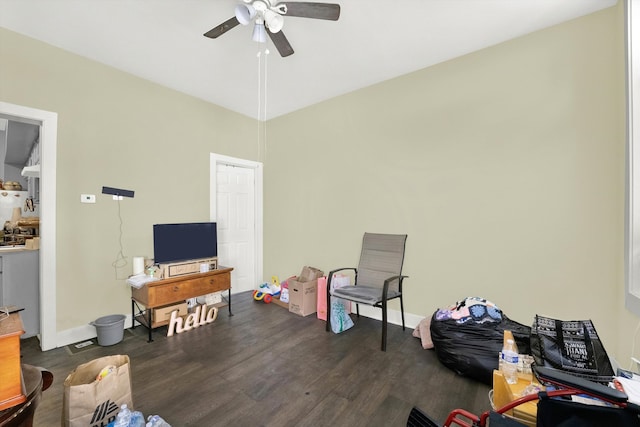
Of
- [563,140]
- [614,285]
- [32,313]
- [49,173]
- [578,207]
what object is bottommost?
[32,313]

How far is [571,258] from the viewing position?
2.21m

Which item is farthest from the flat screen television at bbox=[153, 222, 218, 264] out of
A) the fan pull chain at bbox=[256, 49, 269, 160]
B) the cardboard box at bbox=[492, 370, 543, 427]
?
the cardboard box at bbox=[492, 370, 543, 427]

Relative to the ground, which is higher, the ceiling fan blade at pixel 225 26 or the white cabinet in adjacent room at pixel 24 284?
the ceiling fan blade at pixel 225 26

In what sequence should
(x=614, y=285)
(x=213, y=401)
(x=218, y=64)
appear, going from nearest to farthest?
(x=213, y=401) → (x=614, y=285) → (x=218, y=64)

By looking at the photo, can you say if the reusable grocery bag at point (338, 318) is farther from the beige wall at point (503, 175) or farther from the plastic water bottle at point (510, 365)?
the plastic water bottle at point (510, 365)

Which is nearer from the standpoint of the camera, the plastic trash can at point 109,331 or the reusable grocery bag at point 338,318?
the plastic trash can at point 109,331

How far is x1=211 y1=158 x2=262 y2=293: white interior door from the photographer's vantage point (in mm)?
4039

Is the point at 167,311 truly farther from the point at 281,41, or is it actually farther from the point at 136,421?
the point at 281,41

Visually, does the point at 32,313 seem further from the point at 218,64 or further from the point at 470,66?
the point at 470,66

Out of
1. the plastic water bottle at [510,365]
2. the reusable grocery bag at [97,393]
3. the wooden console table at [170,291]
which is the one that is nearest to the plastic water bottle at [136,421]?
the reusable grocery bag at [97,393]

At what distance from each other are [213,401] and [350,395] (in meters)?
0.93

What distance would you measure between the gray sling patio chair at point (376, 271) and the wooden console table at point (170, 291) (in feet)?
4.53

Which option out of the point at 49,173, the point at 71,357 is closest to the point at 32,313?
the point at 71,357

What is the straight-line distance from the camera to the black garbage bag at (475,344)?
1993 millimetres
